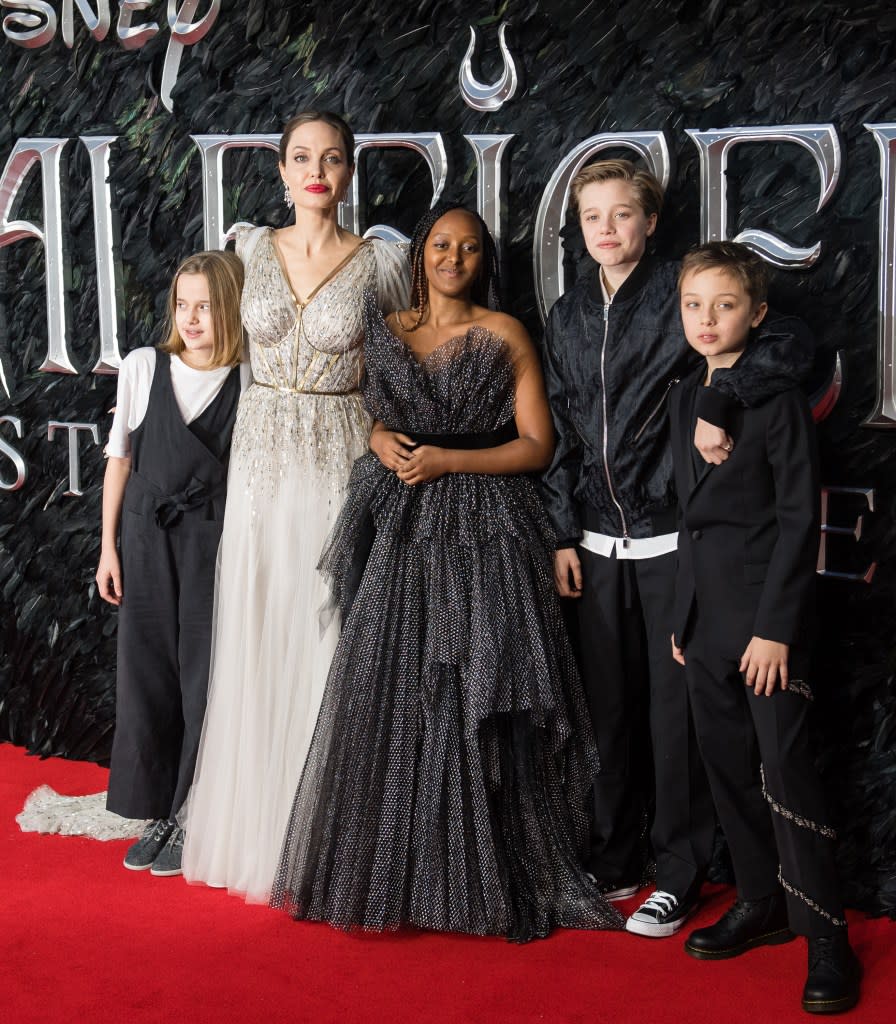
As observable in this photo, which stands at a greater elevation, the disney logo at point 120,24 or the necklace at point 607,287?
the disney logo at point 120,24

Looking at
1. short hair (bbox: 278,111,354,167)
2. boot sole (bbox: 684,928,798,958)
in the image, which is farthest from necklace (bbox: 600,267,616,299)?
boot sole (bbox: 684,928,798,958)

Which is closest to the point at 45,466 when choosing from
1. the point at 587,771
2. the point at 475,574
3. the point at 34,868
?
the point at 34,868

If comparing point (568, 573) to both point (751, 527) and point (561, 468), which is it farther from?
point (751, 527)

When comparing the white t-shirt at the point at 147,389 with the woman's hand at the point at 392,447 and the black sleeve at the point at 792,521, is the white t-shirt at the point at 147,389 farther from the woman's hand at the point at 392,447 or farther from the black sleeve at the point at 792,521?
the black sleeve at the point at 792,521

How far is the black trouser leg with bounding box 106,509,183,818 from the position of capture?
3.69 meters

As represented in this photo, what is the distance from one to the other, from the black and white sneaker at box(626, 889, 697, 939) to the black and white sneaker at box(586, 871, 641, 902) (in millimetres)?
154

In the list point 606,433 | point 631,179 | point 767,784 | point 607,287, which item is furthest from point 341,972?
point 631,179

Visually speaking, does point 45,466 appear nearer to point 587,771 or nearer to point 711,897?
point 587,771

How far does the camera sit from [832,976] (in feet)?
9.11

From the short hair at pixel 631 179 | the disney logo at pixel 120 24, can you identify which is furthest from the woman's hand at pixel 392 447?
the disney logo at pixel 120 24

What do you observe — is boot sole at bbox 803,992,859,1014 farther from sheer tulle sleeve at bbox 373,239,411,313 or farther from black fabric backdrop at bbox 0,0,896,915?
sheer tulle sleeve at bbox 373,239,411,313

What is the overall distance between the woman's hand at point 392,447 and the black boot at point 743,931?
52.5 inches

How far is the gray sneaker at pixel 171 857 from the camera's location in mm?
3566

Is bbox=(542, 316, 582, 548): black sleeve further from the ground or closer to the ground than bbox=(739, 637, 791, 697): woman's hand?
further from the ground
